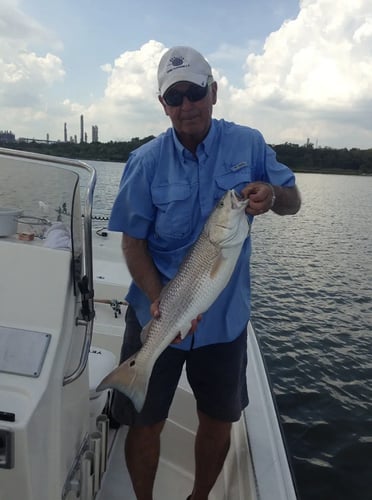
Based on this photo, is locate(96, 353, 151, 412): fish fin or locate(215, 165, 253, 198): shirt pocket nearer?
locate(96, 353, 151, 412): fish fin

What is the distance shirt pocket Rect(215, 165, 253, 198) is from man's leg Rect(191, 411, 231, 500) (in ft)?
4.24

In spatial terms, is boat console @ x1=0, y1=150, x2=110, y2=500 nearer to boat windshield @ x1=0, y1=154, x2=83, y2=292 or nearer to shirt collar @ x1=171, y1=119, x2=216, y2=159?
boat windshield @ x1=0, y1=154, x2=83, y2=292

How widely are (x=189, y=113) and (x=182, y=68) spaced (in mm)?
223

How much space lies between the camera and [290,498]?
2375 mm

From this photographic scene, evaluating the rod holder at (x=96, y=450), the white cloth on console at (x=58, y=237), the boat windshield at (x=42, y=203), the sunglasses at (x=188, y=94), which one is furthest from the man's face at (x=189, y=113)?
the rod holder at (x=96, y=450)

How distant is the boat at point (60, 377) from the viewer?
175 centimetres

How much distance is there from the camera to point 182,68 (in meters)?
2.28

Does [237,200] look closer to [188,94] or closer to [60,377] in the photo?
[188,94]

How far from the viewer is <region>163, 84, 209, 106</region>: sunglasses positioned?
231cm

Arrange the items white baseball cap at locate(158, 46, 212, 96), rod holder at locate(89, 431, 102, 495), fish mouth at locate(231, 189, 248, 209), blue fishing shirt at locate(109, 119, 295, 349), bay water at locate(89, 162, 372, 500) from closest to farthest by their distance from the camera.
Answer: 1. fish mouth at locate(231, 189, 248, 209)
2. white baseball cap at locate(158, 46, 212, 96)
3. blue fishing shirt at locate(109, 119, 295, 349)
4. rod holder at locate(89, 431, 102, 495)
5. bay water at locate(89, 162, 372, 500)

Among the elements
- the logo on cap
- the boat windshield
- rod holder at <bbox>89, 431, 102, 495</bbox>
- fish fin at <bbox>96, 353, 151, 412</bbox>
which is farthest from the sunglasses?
rod holder at <bbox>89, 431, 102, 495</bbox>

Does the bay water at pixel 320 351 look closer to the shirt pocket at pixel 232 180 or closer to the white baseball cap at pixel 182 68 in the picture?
the shirt pocket at pixel 232 180

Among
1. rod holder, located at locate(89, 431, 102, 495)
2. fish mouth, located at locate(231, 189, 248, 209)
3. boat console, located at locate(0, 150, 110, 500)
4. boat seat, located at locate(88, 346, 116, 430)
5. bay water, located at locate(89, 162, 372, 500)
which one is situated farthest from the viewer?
bay water, located at locate(89, 162, 372, 500)

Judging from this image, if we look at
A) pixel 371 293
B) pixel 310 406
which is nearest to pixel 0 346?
pixel 310 406
